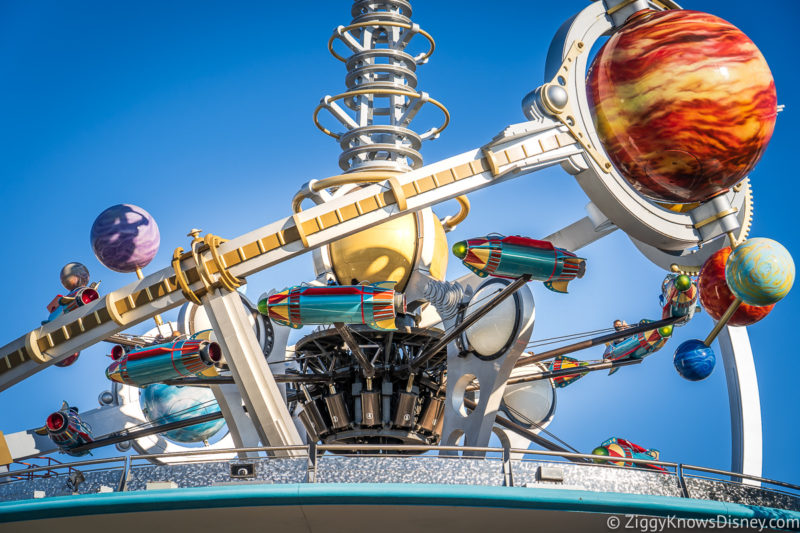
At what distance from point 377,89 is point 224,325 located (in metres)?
8.35

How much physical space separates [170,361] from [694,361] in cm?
1036

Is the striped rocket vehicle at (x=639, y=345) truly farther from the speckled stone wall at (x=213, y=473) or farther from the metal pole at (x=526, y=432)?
the speckled stone wall at (x=213, y=473)

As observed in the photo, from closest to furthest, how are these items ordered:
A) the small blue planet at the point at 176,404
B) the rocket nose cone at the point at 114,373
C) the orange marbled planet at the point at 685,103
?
the orange marbled planet at the point at 685,103
the rocket nose cone at the point at 114,373
the small blue planet at the point at 176,404

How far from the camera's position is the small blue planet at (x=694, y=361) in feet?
65.6

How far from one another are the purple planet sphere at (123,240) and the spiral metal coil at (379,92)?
188 inches

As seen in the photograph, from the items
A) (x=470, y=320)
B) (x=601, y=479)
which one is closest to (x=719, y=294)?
(x=470, y=320)

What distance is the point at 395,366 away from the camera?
20562mm

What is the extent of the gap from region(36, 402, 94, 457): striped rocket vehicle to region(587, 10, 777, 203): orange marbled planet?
1387 cm

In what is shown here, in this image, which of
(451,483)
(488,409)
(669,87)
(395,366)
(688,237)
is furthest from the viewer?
(395,366)

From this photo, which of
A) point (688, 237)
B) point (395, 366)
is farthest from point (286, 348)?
point (688, 237)

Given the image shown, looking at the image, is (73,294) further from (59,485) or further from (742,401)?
(742,401)

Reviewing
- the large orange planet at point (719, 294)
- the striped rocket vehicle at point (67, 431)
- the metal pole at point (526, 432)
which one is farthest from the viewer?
the metal pole at point (526, 432)

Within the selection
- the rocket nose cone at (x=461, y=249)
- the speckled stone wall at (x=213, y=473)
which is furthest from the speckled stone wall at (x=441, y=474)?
the rocket nose cone at (x=461, y=249)

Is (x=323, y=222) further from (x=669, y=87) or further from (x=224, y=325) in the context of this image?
(x=669, y=87)
